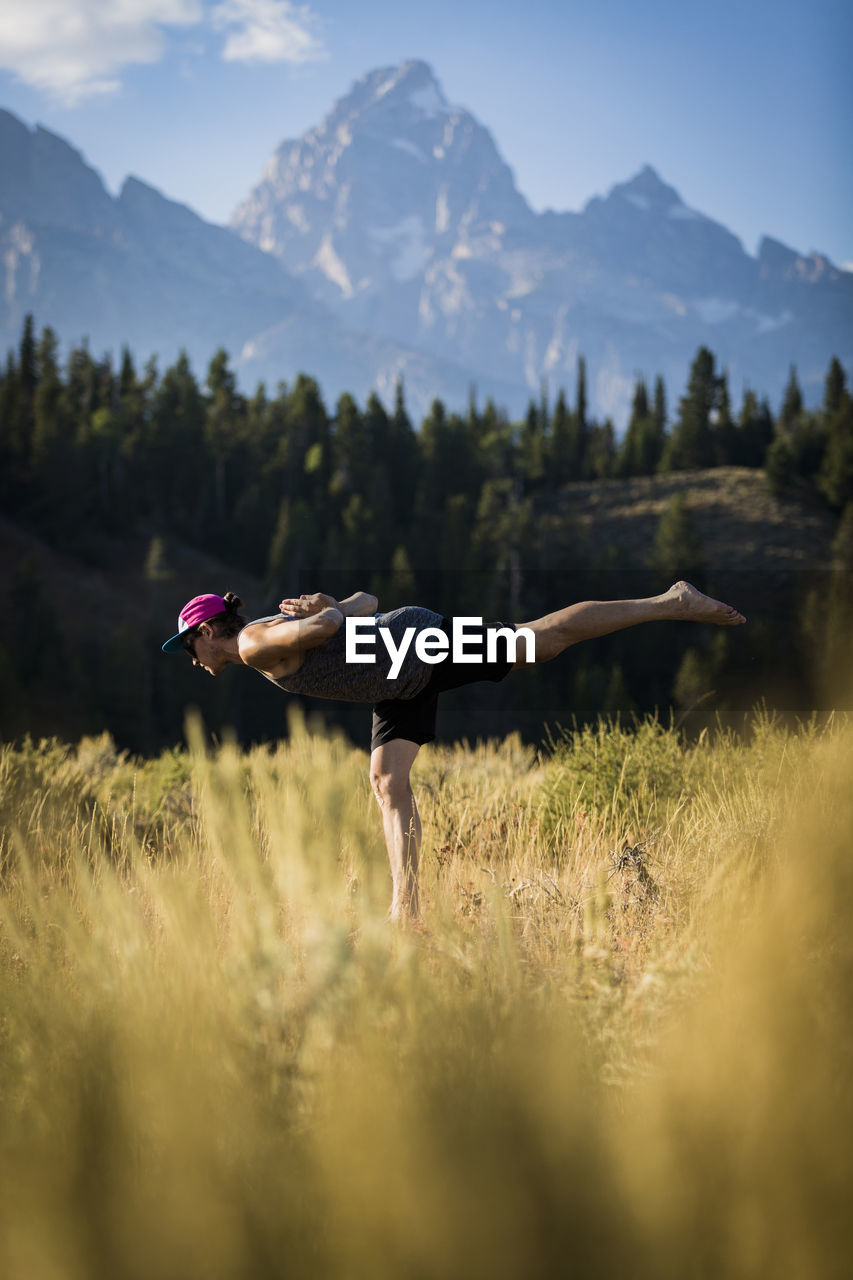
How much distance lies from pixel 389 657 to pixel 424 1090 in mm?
2263

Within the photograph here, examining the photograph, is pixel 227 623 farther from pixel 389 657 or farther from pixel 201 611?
pixel 389 657

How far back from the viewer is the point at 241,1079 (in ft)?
7.54

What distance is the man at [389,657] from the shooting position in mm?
A: 4121

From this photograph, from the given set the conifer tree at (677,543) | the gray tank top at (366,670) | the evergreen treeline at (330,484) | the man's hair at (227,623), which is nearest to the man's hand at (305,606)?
the gray tank top at (366,670)

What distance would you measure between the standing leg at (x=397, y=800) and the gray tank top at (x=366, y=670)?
25cm

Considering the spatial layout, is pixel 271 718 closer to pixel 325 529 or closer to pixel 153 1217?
pixel 325 529

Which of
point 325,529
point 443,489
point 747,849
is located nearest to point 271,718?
point 325,529

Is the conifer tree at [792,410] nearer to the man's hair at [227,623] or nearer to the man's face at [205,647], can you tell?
the man's hair at [227,623]

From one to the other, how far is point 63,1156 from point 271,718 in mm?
70613

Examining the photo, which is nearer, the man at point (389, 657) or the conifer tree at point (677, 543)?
the man at point (389, 657)

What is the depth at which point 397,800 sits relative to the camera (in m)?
4.23

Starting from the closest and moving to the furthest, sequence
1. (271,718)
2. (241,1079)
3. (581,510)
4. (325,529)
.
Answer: (241,1079) → (271,718) → (325,529) → (581,510)

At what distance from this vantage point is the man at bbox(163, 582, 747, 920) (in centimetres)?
412

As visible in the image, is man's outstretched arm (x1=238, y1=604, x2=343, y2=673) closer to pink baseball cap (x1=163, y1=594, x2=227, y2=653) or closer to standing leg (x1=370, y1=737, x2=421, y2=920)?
pink baseball cap (x1=163, y1=594, x2=227, y2=653)
